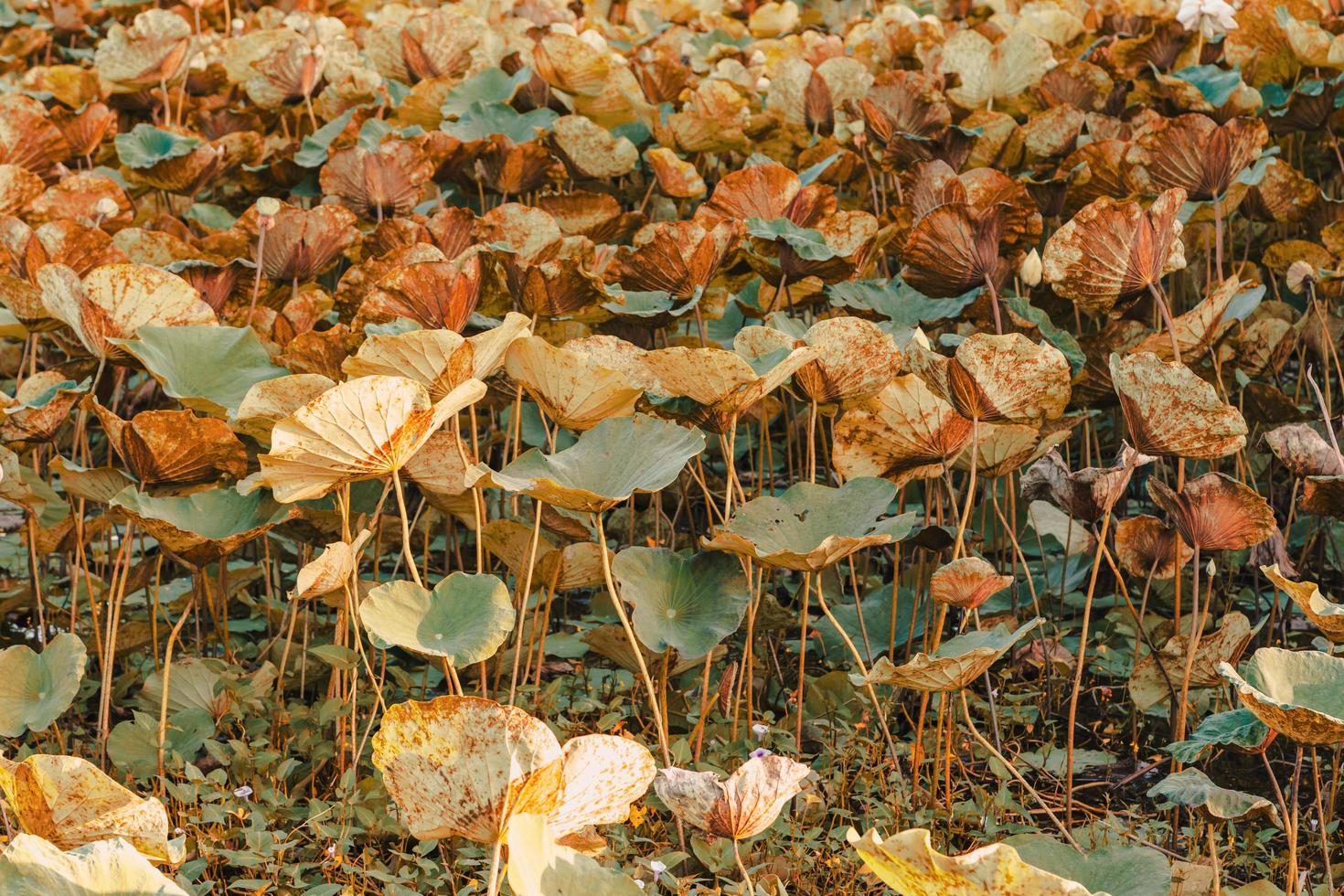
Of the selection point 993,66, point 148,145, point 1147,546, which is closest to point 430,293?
point 1147,546

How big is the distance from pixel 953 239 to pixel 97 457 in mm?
1832

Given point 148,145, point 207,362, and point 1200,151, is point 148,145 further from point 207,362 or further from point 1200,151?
point 1200,151

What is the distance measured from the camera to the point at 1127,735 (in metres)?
1.79

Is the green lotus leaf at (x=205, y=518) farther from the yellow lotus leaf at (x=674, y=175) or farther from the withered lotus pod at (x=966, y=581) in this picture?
the yellow lotus leaf at (x=674, y=175)

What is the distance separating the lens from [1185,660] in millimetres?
1603

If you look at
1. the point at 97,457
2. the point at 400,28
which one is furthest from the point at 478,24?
the point at 97,457

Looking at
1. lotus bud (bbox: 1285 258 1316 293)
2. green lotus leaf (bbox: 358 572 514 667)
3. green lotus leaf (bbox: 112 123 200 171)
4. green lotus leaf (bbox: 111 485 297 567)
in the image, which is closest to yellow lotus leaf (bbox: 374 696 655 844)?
green lotus leaf (bbox: 358 572 514 667)

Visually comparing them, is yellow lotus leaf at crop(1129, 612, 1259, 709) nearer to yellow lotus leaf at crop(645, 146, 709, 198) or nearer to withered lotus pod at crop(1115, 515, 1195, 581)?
withered lotus pod at crop(1115, 515, 1195, 581)

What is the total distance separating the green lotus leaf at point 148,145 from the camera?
8.06 feet

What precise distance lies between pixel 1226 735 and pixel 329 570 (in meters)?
0.88

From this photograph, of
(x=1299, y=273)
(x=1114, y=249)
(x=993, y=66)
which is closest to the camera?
(x=1114, y=249)

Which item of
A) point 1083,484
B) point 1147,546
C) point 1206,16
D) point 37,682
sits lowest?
point 37,682

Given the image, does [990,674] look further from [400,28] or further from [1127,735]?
[400,28]

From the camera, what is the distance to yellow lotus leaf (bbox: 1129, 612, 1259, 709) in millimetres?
1562
